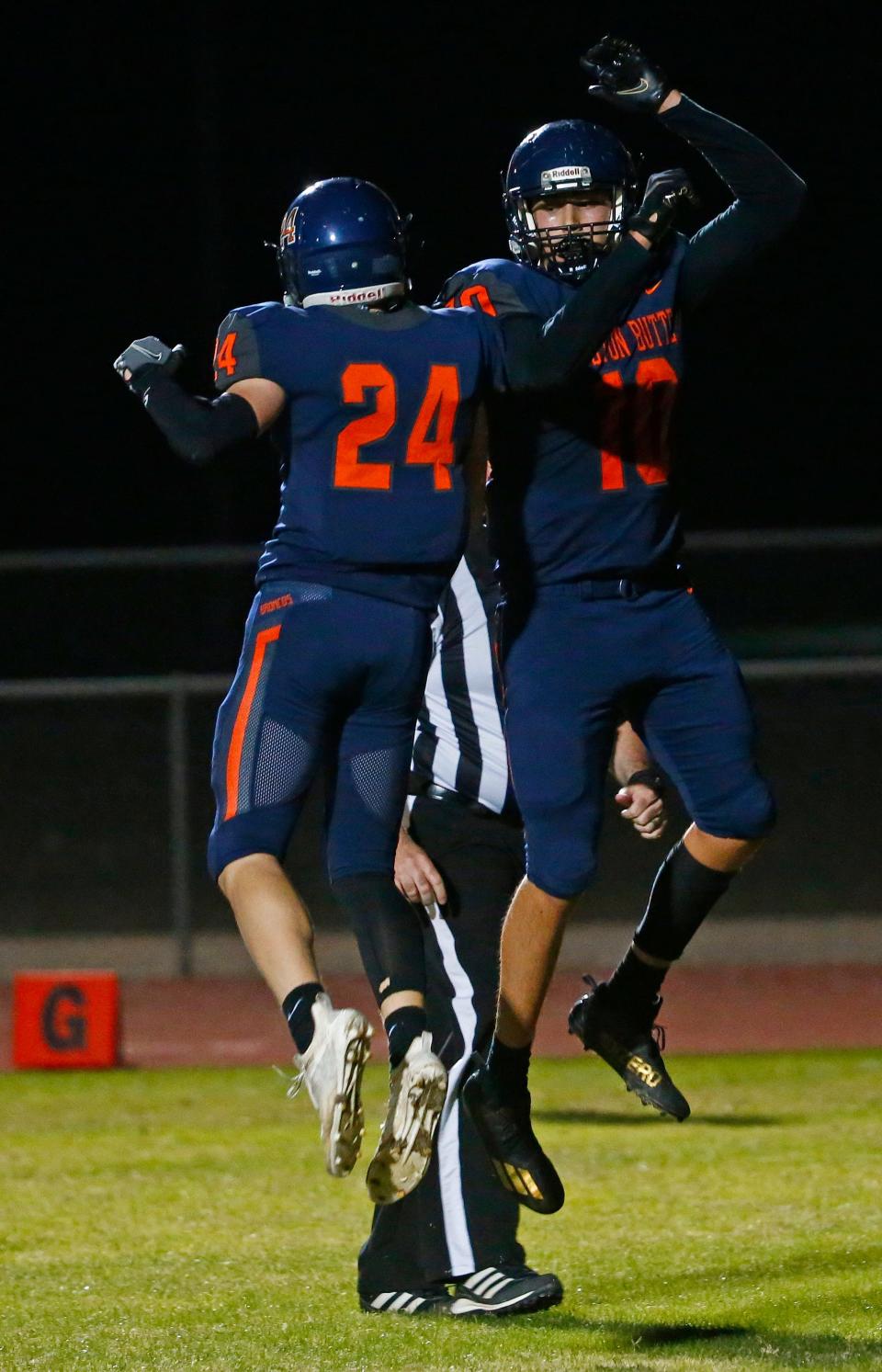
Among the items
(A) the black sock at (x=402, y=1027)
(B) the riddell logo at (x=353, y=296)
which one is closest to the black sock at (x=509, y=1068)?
(A) the black sock at (x=402, y=1027)

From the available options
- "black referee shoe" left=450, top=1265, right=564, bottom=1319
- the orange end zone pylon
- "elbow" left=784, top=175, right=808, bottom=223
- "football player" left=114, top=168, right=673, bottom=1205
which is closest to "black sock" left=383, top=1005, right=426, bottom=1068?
"football player" left=114, top=168, right=673, bottom=1205

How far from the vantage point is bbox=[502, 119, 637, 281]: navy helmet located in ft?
15.8

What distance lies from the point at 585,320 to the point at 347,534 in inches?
27.0

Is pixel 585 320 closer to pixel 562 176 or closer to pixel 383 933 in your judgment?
pixel 562 176

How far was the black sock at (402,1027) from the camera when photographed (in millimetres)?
4293

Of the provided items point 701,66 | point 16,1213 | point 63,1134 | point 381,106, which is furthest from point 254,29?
point 16,1213

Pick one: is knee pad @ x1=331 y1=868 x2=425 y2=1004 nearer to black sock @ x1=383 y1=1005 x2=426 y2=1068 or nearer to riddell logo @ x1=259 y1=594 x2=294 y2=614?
black sock @ x1=383 y1=1005 x2=426 y2=1068

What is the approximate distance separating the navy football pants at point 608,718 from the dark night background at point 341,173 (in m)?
12.9

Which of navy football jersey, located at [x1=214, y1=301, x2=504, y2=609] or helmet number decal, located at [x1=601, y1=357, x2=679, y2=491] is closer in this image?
navy football jersey, located at [x1=214, y1=301, x2=504, y2=609]

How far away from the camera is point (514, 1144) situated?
16.1 feet

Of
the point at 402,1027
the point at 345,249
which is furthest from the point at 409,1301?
the point at 345,249

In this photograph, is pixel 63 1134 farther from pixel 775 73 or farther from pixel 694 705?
pixel 775 73

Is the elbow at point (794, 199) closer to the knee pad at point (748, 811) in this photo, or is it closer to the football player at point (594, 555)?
the football player at point (594, 555)

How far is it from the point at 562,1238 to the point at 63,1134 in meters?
2.72
